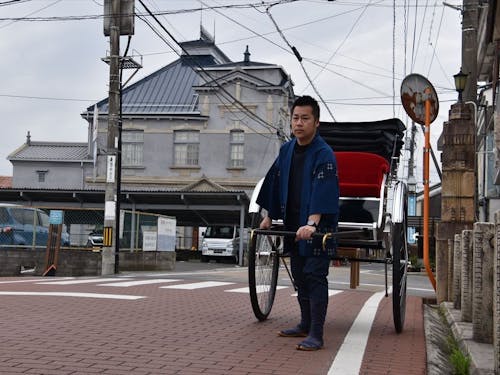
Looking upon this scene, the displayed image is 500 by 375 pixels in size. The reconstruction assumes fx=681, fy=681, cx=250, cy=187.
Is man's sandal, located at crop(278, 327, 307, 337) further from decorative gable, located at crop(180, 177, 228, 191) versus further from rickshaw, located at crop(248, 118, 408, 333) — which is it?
decorative gable, located at crop(180, 177, 228, 191)

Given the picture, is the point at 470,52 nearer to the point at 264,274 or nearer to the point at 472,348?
the point at 264,274

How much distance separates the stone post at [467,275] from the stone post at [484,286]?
912 millimetres

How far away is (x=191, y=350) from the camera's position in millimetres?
5426

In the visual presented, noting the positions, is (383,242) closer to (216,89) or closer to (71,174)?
(216,89)

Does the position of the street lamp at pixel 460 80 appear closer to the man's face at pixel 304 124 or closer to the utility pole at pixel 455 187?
the utility pole at pixel 455 187

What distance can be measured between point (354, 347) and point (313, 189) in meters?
1.43

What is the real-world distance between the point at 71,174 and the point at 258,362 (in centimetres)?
3976

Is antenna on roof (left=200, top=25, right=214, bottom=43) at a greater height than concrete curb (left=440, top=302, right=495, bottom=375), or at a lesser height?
greater

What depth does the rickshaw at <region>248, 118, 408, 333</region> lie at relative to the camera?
6734 millimetres

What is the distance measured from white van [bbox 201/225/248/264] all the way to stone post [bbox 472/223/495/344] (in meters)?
28.3

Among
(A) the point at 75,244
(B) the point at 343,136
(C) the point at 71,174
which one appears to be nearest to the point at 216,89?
(C) the point at 71,174

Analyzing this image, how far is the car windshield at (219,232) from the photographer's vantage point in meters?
35.5

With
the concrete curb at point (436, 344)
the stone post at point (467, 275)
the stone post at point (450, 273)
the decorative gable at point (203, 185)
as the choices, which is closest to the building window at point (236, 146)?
the decorative gable at point (203, 185)

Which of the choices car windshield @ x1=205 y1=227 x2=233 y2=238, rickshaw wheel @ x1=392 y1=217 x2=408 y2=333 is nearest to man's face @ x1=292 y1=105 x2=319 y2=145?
rickshaw wheel @ x1=392 y1=217 x2=408 y2=333
